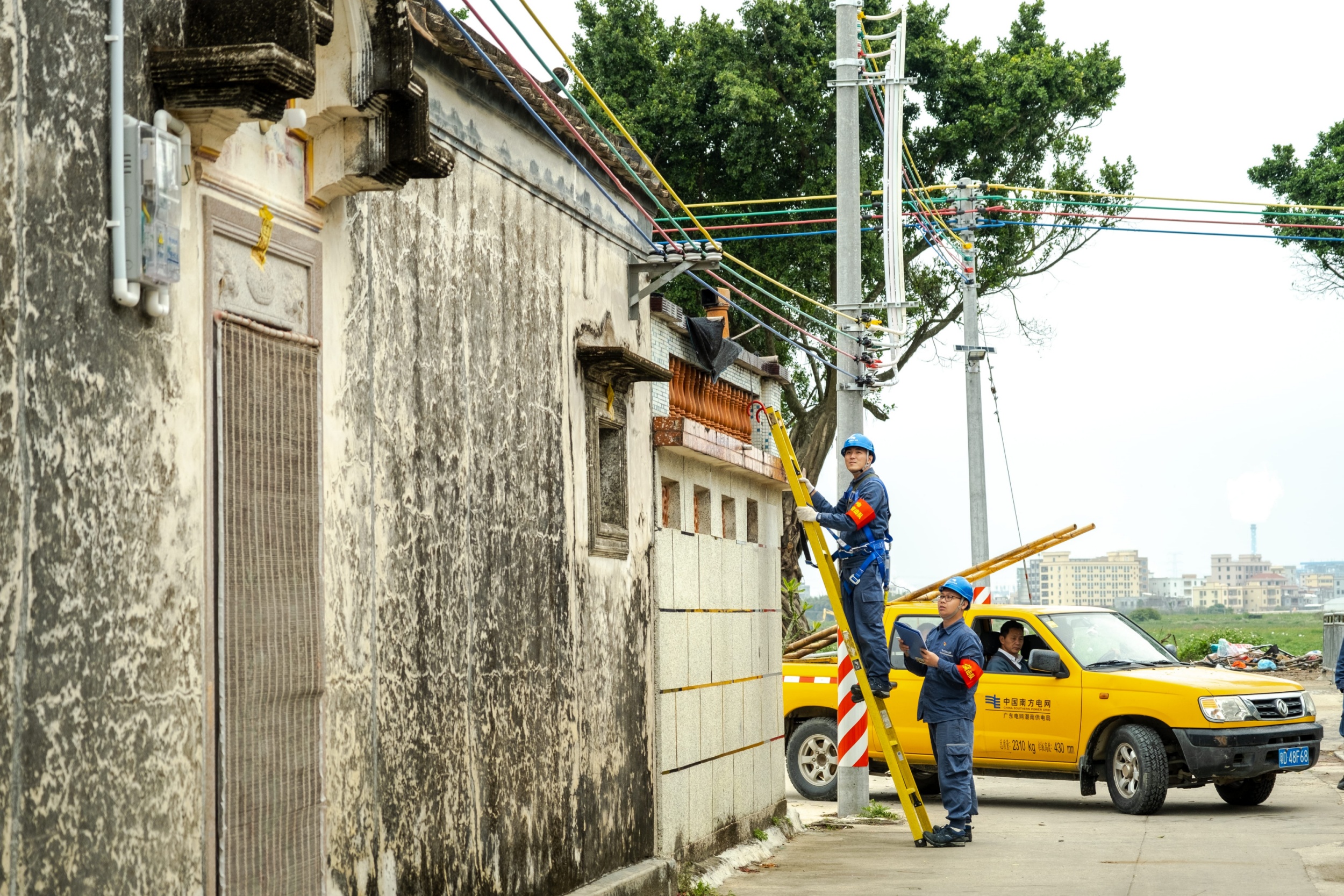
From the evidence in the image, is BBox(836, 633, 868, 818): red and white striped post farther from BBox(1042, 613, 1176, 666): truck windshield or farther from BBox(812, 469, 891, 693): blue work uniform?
BBox(1042, 613, 1176, 666): truck windshield

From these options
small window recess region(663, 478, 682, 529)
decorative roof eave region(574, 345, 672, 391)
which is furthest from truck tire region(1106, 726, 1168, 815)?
decorative roof eave region(574, 345, 672, 391)

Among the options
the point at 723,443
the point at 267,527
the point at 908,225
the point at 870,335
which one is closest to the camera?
the point at 267,527

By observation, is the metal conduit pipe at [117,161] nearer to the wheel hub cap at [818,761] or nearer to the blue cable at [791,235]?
the wheel hub cap at [818,761]

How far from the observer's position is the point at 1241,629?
268ft

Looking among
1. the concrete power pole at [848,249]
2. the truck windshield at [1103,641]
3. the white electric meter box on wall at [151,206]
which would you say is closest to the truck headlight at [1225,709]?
the truck windshield at [1103,641]

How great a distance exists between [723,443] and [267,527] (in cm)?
624

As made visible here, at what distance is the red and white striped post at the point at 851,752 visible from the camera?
1432cm

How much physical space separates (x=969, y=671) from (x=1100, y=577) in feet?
534

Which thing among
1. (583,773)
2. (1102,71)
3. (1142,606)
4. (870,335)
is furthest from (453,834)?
(1142,606)

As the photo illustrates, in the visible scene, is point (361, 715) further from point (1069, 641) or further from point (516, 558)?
point (1069, 641)


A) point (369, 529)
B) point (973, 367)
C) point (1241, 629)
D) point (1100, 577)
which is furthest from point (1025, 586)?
point (1100, 577)

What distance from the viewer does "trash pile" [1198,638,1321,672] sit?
3038 centimetres

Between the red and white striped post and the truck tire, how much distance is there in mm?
2211

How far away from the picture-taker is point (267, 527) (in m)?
5.70
